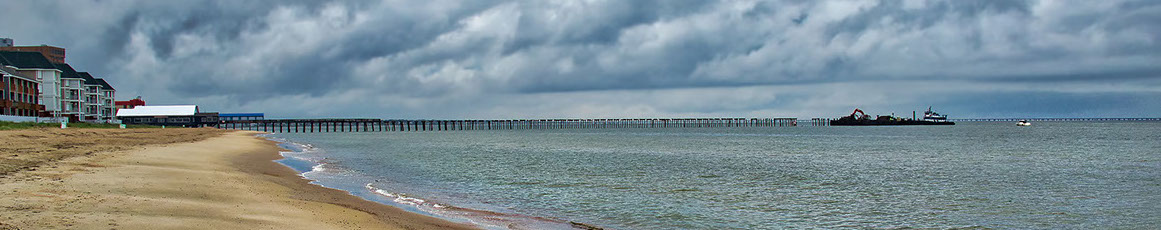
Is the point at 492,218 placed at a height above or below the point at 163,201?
below

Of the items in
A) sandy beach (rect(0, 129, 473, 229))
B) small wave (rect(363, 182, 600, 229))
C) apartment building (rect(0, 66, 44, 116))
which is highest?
apartment building (rect(0, 66, 44, 116))

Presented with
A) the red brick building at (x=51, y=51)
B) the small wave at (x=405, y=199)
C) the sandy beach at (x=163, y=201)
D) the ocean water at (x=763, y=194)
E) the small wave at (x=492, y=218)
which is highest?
the red brick building at (x=51, y=51)

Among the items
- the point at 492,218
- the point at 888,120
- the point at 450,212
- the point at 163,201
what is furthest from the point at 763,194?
the point at 888,120

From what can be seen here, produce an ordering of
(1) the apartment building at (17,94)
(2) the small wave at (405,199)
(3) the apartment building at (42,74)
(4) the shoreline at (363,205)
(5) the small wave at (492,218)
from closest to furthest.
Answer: (4) the shoreline at (363,205) < (5) the small wave at (492,218) < (2) the small wave at (405,199) < (1) the apartment building at (17,94) < (3) the apartment building at (42,74)

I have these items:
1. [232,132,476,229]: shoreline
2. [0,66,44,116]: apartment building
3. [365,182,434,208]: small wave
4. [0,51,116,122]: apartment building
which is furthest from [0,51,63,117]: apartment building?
[365,182,434,208]: small wave

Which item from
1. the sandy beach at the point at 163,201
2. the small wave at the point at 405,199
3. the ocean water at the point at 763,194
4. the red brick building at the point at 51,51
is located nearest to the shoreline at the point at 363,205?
the sandy beach at the point at 163,201

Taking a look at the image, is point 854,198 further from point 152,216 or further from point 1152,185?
point 152,216

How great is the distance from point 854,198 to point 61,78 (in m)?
87.0

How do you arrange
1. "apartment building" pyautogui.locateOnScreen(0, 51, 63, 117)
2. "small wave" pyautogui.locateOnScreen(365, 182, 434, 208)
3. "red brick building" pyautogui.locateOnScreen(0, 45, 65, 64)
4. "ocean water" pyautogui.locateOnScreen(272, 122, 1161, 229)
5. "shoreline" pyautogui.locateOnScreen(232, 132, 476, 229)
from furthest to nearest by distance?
1. "red brick building" pyautogui.locateOnScreen(0, 45, 65, 64)
2. "apartment building" pyautogui.locateOnScreen(0, 51, 63, 117)
3. "small wave" pyautogui.locateOnScreen(365, 182, 434, 208)
4. "ocean water" pyautogui.locateOnScreen(272, 122, 1161, 229)
5. "shoreline" pyautogui.locateOnScreen(232, 132, 476, 229)

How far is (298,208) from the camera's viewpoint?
12047mm

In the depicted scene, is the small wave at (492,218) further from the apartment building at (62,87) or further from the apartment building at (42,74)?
the apartment building at (42,74)

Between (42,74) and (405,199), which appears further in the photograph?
(42,74)

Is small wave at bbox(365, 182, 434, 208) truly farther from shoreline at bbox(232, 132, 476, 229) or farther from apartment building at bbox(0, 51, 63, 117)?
apartment building at bbox(0, 51, 63, 117)

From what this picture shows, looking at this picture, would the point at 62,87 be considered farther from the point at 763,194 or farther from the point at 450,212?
the point at 763,194
